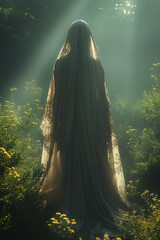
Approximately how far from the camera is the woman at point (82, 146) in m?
3.35

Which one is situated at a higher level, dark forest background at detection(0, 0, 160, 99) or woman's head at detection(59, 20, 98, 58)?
dark forest background at detection(0, 0, 160, 99)

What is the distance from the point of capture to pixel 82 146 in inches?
146

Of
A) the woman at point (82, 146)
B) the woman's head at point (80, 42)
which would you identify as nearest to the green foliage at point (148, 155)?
the woman at point (82, 146)

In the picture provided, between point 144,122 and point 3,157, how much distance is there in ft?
17.7

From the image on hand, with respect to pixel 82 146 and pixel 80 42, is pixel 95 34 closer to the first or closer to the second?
pixel 80 42

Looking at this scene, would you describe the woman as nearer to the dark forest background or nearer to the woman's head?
the woman's head

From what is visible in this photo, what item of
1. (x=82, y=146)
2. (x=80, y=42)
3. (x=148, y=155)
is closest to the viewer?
(x=82, y=146)

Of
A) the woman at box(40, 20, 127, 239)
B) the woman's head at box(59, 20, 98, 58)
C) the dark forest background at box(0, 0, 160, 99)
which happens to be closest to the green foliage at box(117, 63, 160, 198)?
the woman at box(40, 20, 127, 239)

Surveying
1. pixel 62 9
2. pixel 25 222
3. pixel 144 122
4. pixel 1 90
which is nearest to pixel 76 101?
pixel 25 222

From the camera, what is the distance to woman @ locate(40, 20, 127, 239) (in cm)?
335

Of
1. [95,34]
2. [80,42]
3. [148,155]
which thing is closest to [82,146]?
[80,42]

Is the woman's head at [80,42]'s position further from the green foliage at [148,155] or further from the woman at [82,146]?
the green foliage at [148,155]

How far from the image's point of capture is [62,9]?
459 inches

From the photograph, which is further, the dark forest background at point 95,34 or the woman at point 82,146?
the dark forest background at point 95,34
